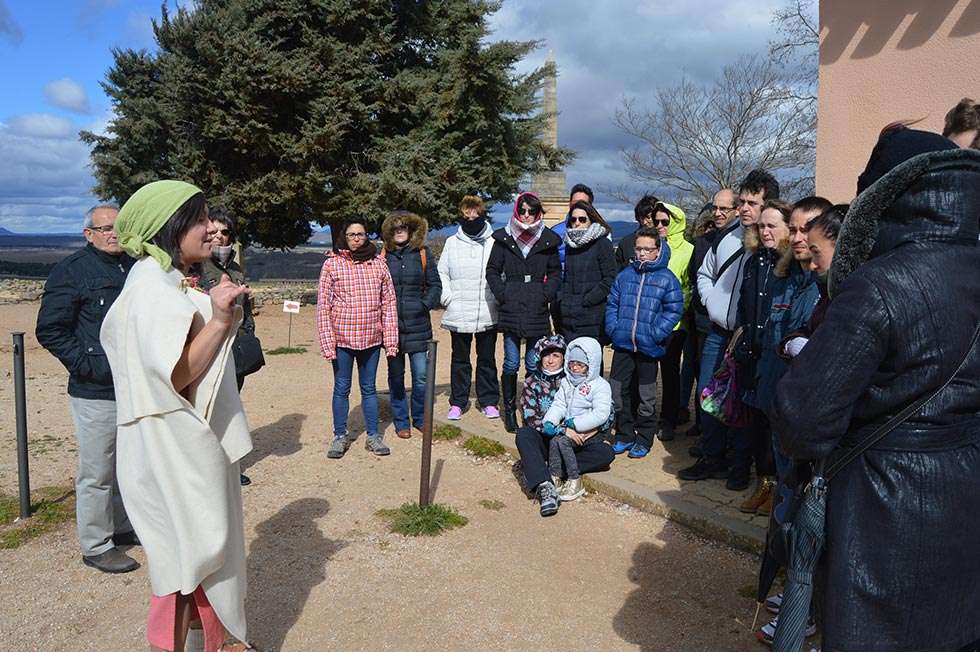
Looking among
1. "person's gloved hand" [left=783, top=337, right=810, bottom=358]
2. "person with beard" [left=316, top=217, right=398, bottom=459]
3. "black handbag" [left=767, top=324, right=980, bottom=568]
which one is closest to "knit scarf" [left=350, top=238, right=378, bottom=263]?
"person with beard" [left=316, top=217, right=398, bottom=459]

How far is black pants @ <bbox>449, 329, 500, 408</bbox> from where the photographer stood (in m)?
6.89

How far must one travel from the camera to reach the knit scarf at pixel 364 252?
19.7 ft

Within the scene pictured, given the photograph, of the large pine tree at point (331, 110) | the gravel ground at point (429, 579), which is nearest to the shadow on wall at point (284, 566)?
the gravel ground at point (429, 579)

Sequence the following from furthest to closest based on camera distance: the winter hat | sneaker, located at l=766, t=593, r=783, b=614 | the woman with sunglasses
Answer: the woman with sunglasses < sneaker, located at l=766, t=593, r=783, b=614 < the winter hat

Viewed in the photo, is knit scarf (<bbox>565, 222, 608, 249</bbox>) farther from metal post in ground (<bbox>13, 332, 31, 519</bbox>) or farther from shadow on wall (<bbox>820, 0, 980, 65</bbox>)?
metal post in ground (<bbox>13, 332, 31, 519</bbox>)

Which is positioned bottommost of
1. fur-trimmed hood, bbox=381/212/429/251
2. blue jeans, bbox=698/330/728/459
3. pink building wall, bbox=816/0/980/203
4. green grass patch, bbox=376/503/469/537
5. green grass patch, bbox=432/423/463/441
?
green grass patch, bbox=376/503/469/537

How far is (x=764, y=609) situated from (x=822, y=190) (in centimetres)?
567

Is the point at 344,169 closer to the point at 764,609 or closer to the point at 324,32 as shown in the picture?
the point at 324,32

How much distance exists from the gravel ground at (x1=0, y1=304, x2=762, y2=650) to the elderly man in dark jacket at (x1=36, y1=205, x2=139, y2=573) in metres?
0.29

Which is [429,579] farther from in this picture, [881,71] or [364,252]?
[881,71]

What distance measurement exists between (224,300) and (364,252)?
12.0ft

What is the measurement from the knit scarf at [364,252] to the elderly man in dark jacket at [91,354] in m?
2.05

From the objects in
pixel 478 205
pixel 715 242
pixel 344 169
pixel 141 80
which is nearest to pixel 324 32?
pixel 344 169

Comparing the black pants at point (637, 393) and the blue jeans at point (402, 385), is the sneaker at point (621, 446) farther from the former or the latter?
the blue jeans at point (402, 385)
